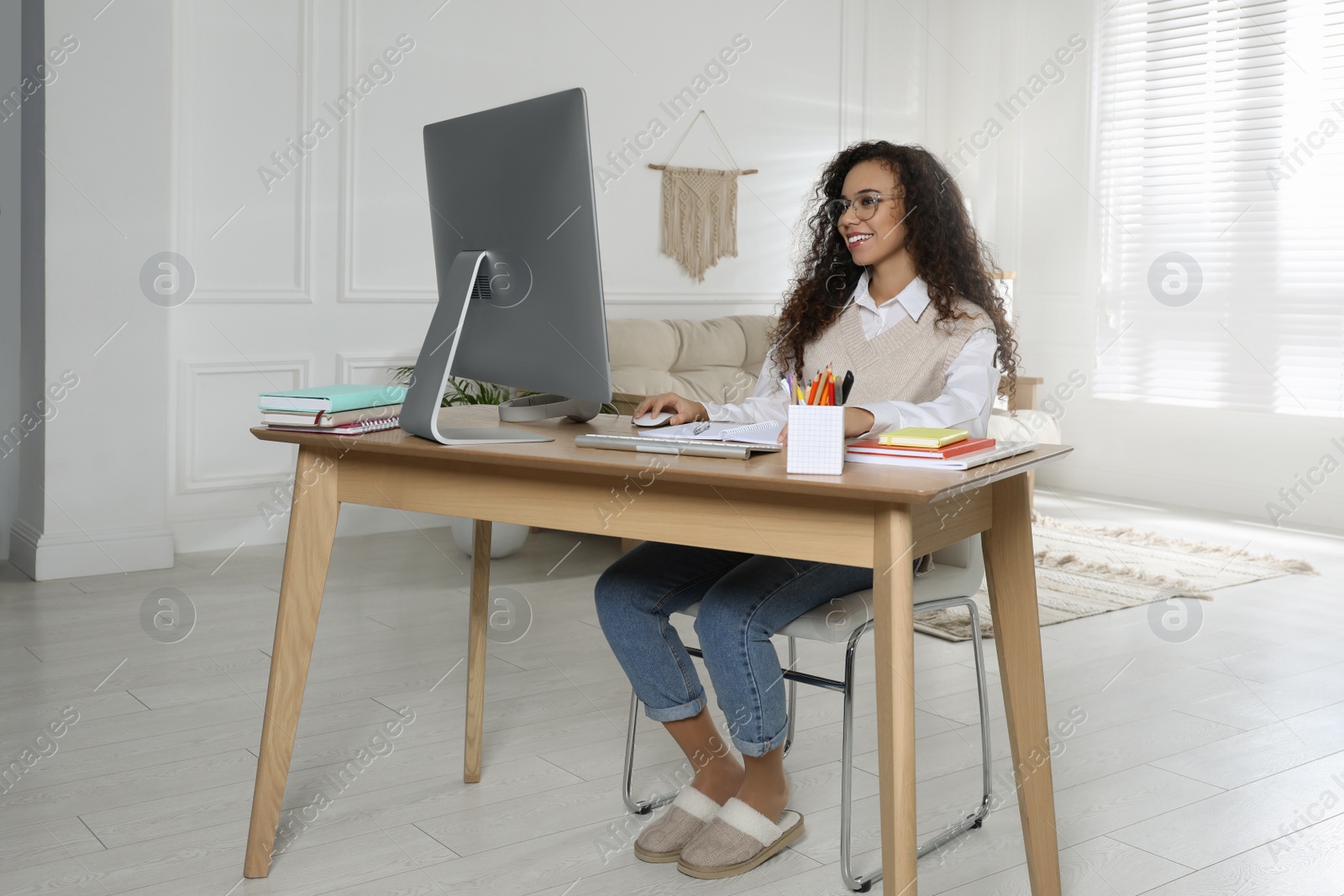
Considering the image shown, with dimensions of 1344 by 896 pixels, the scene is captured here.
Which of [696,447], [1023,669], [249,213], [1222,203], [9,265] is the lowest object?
[1023,669]

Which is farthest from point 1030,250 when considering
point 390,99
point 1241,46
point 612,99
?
point 390,99

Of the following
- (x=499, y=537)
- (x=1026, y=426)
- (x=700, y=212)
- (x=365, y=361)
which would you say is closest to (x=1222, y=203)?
(x=1026, y=426)

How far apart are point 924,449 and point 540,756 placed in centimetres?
114

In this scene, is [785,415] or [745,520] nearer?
[745,520]

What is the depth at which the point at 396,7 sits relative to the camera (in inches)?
164

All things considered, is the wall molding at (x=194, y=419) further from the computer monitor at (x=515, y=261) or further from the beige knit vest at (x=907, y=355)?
the beige knit vest at (x=907, y=355)

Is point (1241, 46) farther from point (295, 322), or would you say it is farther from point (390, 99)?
point (295, 322)

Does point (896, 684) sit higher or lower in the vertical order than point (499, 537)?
higher

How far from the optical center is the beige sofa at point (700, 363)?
4.25 m

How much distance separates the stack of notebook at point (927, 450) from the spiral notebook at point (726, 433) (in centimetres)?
12

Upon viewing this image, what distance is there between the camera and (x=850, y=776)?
163 cm

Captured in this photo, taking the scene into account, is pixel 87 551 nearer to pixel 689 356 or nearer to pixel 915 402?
pixel 689 356

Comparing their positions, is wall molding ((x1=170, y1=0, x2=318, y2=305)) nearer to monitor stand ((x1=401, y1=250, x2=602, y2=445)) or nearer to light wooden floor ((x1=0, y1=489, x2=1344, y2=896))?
light wooden floor ((x1=0, y1=489, x2=1344, y2=896))

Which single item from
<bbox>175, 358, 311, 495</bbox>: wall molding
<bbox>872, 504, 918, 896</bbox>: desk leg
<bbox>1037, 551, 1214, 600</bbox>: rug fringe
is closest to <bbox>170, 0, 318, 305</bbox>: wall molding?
<bbox>175, 358, 311, 495</bbox>: wall molding
